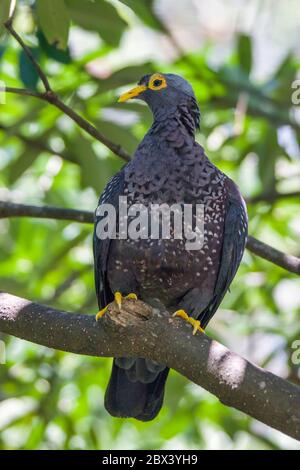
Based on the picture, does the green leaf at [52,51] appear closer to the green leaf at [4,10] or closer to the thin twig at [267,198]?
the green leaf at [4,10]

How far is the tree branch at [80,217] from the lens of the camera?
4.54 m

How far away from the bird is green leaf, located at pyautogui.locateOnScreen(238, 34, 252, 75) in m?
1.65

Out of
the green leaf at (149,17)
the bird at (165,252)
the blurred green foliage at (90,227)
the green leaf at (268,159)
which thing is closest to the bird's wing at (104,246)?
the bird at (165,252)

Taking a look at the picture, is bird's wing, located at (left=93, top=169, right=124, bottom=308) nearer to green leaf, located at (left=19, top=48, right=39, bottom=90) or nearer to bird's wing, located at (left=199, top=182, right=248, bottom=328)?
bird's wing, located at (left=199, top=182, right=248, bottom=328)

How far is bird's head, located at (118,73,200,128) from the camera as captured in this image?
191 inches

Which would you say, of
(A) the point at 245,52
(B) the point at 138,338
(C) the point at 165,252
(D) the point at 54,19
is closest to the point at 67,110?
(D) the point at 54,19

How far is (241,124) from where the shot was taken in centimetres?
605

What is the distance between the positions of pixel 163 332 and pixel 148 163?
1.24m

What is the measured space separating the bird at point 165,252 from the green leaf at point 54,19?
2.63 ft

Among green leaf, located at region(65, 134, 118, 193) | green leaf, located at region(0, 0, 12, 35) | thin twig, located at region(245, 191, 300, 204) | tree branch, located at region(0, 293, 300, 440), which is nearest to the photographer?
tree branch, located at region(0, 293, 300, 440)

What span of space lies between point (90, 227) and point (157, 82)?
60.6 inches

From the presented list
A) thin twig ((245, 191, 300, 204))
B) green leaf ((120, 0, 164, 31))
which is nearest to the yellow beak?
green leaf ((120, 0, 164, 31))

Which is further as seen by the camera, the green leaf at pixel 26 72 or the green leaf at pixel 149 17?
the green leaf at pixel 149 17

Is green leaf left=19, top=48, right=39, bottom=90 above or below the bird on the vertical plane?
above
